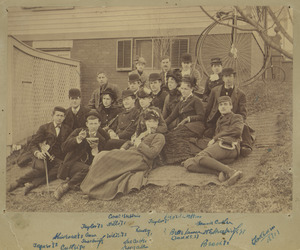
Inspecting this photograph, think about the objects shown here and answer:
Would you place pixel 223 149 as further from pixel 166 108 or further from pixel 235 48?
pixel 235 48

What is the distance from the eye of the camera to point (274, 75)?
3752 millimetres

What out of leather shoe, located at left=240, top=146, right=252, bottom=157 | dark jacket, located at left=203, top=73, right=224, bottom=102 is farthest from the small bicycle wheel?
leather shoe, located at left=240, top=146, right=252, bottom=157

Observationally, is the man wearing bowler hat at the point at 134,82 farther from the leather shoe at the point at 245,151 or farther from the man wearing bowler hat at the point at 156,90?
the leather shoe at the point at 245,151

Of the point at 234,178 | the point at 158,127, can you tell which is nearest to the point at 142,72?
the point at 158,127

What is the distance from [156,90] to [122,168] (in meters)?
0.78

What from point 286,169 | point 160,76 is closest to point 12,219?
point 160,76

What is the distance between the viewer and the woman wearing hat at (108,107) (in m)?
3.83

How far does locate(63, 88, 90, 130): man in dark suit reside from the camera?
3.81 meters

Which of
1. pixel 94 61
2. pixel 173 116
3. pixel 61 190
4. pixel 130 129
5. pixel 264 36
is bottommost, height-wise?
pixel 61 190

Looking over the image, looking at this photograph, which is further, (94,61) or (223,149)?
(94,61)
